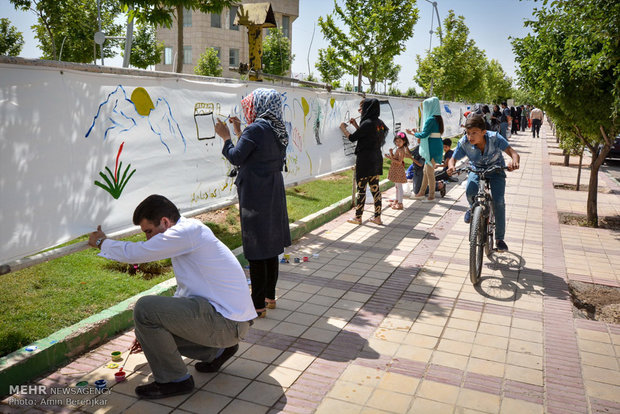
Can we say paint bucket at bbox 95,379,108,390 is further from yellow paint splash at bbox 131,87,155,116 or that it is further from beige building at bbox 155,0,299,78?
beige building at bbox 155,0,299,78

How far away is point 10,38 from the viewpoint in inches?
1302

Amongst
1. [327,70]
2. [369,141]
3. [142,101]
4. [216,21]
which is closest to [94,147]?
[142,101]

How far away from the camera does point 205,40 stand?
57.7 m

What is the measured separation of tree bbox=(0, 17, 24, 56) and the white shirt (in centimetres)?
3362

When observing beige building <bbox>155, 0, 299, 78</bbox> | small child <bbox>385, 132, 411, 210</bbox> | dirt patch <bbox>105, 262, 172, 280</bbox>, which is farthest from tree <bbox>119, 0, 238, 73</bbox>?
beige building <bbox>155, 0, 299, 78</bbox>

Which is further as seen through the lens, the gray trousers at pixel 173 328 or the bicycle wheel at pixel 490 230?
the bicycle wheel at pixel 490 230

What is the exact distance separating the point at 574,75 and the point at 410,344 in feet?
19.9

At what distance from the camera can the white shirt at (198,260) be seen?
3514 mm

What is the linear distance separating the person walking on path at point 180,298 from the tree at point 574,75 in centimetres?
586

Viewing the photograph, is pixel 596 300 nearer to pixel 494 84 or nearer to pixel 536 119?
pixel 536 119

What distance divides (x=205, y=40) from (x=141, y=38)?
2360 centimetres

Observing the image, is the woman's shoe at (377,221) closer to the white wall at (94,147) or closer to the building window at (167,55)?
the white wall at (94,147)

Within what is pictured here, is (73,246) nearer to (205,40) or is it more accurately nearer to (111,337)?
(111,337)

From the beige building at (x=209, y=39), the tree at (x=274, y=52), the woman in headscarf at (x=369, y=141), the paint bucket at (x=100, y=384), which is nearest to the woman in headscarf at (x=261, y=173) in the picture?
the paint bucket at (x=100, y=384)
